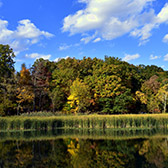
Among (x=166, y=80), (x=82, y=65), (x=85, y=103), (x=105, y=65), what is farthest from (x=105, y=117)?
(x=166, y=80)

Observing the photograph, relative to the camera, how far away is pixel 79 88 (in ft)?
113

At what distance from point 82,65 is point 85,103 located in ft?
34.2

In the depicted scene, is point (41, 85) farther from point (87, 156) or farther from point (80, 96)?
point (87, 156)

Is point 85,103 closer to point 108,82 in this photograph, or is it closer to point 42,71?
point 108,82

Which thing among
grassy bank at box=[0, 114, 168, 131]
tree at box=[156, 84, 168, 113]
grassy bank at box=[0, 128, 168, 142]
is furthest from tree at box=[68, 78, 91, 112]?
tree at box=[156, 84, 168, 113]

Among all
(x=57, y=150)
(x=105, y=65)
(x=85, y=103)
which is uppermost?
(x=105, y=65)

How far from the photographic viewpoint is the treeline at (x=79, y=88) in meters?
36.0

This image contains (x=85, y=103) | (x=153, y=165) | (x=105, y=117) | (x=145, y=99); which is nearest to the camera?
(x=153, y=165)

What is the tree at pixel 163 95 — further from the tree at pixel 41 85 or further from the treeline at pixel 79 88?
the tree at pixel 41 85

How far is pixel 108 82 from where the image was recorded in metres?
38.0

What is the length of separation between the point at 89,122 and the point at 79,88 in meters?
8.99

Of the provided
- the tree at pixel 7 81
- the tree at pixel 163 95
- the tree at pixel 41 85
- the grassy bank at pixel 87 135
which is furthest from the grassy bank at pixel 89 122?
the tree at pixel 163 95

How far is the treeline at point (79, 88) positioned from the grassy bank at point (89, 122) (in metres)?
7.79

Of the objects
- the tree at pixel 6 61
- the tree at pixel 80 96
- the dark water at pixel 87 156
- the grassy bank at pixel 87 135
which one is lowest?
the grassy bank at pixel 87 135
